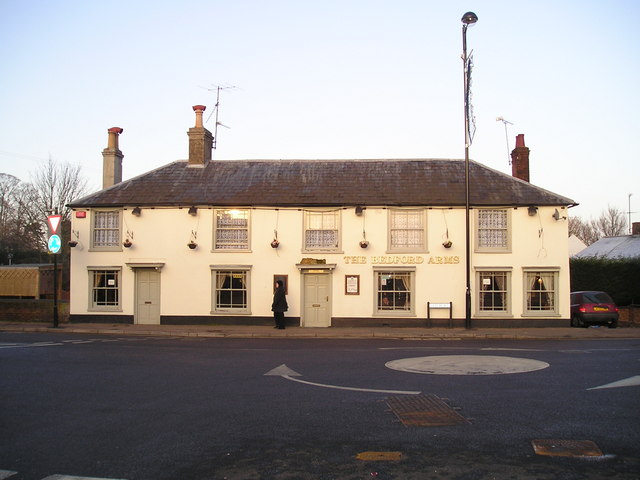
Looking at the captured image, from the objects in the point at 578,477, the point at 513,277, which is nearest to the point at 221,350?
the point at 578,477

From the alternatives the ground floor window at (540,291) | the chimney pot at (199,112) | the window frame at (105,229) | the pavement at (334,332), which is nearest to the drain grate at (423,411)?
the pavement at (334,332)

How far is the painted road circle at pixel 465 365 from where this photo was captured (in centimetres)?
1126

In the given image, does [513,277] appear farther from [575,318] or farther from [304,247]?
[304,247]

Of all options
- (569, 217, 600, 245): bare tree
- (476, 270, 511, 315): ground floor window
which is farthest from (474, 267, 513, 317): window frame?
(569, 217, 600, 245): bare tree

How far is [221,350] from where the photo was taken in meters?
15.3

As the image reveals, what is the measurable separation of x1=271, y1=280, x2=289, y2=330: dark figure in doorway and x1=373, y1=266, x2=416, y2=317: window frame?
3.67 m

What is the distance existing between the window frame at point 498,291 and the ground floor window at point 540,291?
64cm

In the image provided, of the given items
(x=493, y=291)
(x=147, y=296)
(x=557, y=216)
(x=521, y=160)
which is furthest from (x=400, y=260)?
(x=147, y=296)

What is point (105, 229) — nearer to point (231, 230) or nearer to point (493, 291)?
point (231, 230)

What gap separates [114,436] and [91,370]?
5.29 metres

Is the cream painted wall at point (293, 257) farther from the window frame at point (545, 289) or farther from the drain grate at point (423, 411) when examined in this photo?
the drain grate at point (423, 411)

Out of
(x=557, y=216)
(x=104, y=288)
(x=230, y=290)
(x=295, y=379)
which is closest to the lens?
(x=295, y=379)

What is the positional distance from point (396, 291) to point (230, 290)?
22.0 ft

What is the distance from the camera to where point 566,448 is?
240 inches
